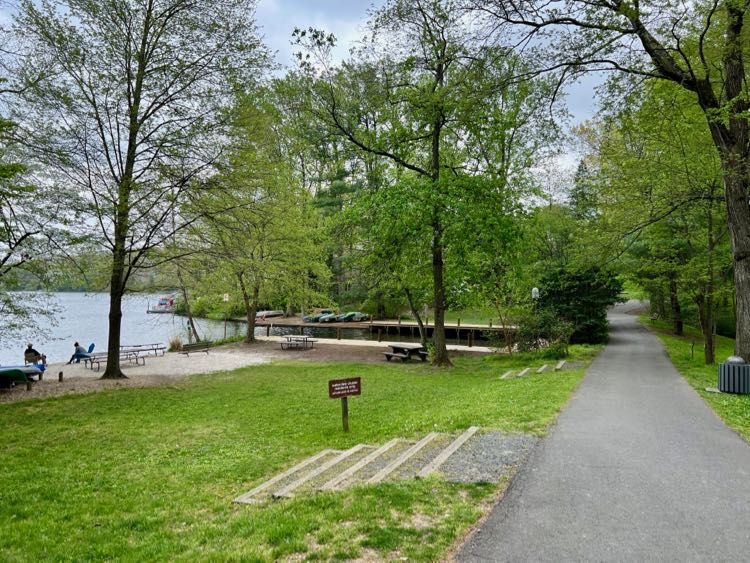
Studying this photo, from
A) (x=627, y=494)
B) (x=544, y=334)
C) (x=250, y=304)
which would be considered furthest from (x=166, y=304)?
(x=627, y=494)

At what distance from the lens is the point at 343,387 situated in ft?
24.8

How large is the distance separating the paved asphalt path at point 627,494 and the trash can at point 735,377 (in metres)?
2.07

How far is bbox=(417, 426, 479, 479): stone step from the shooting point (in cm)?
472

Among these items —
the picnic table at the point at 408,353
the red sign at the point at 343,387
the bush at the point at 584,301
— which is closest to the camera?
the red sign at the point at 343,387

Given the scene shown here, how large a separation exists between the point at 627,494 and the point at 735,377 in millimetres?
6732

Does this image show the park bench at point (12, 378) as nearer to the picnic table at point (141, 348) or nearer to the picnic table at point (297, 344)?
the picnic table at point (141, 348)

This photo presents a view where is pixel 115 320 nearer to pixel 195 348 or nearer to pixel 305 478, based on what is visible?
pixel 195 348

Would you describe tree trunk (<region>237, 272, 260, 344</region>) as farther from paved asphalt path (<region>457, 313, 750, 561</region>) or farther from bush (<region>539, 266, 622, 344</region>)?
paved asphalt path (<region>457, 313, 750, 561</region>)

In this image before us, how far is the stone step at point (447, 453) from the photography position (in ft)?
15.5

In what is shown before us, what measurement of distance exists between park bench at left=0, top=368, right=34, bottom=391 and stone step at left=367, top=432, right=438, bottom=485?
11.1 m

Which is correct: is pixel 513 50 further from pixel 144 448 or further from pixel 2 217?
pixel 2 217

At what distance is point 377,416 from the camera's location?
8875mm

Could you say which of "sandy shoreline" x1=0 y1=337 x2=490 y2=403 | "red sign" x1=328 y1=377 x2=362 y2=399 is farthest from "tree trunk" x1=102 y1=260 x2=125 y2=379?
"red sign" x1=328 y1=377 x2=362 y2=399

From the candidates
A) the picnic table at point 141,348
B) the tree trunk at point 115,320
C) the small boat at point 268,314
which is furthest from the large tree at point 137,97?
the small boat at point 268,314
